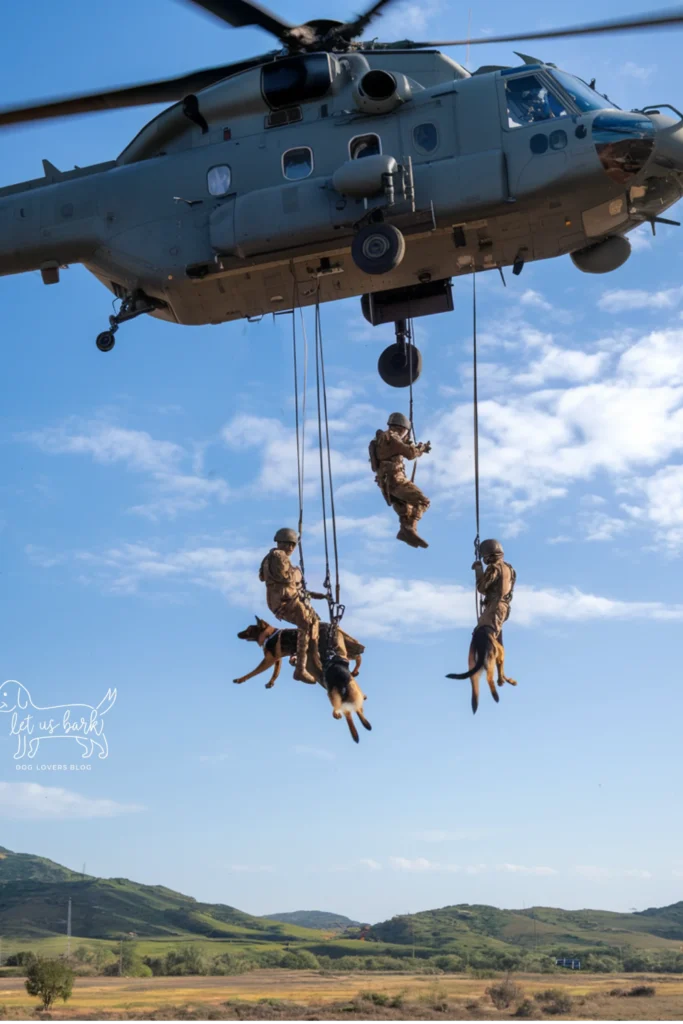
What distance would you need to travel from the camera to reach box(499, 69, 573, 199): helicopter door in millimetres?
13672

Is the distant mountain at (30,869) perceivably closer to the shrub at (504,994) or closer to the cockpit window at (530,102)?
the shrub at (504,994)

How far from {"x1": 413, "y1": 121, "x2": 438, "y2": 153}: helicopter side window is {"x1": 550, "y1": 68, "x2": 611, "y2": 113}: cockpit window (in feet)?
5.04

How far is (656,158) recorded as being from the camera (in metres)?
13.6

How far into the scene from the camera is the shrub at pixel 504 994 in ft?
172

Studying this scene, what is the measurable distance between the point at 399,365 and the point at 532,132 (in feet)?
12.9

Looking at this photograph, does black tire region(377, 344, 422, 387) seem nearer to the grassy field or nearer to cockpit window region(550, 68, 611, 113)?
cockpit window region(550, 68, 611, 113)

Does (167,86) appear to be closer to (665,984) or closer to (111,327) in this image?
(111,327)

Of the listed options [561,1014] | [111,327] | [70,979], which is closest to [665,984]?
[561,1014]

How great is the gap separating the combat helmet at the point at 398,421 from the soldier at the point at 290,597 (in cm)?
213

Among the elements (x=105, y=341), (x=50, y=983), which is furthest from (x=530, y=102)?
(x=50, y=983)

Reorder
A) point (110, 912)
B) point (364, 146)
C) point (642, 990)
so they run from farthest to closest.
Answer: point (110, 912) < point (642, 990) < point (364, 146)

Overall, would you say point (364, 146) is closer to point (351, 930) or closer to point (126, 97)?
point (126, 97)

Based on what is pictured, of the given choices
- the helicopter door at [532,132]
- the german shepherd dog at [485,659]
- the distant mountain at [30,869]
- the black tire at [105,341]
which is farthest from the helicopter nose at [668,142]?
the distant mountain at [30,869]

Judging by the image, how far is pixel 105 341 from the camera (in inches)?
615
